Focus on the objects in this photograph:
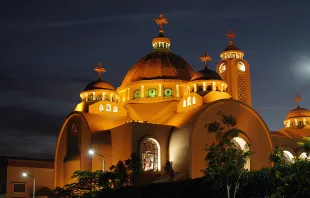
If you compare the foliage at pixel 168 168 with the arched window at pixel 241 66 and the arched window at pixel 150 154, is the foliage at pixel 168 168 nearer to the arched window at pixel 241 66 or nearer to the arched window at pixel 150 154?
the arched window at pixel 150 154

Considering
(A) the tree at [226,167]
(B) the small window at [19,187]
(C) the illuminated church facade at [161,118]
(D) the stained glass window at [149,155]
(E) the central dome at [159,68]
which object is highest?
(E) the central dome at [159,68]

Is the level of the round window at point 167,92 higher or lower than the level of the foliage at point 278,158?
higher

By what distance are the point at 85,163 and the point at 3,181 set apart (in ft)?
51.2

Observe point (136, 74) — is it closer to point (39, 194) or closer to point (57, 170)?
point (57, 170)

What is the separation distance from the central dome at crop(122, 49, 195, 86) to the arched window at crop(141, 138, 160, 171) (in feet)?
33.5

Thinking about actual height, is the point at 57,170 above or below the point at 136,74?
below

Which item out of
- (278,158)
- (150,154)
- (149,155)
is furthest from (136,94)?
(278,158)

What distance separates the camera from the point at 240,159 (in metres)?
22.4

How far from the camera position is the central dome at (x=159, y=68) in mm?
50062

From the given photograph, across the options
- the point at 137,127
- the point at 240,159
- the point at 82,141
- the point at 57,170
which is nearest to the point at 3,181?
the point at 57,170

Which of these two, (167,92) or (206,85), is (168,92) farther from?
(206,85)

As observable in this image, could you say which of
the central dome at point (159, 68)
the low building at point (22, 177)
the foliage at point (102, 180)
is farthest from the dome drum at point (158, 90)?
the low building at point (22, 177)

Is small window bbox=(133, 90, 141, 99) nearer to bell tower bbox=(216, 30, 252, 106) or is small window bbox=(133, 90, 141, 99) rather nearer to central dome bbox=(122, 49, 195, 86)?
central dome bbox=(122, 49, 195, 86)

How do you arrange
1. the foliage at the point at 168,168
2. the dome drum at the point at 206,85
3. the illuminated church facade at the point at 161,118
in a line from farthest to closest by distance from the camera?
the dome drum at the point at 206,85
the illuminated church facade at the point at 161,118
the foliage at the point at 168,168
